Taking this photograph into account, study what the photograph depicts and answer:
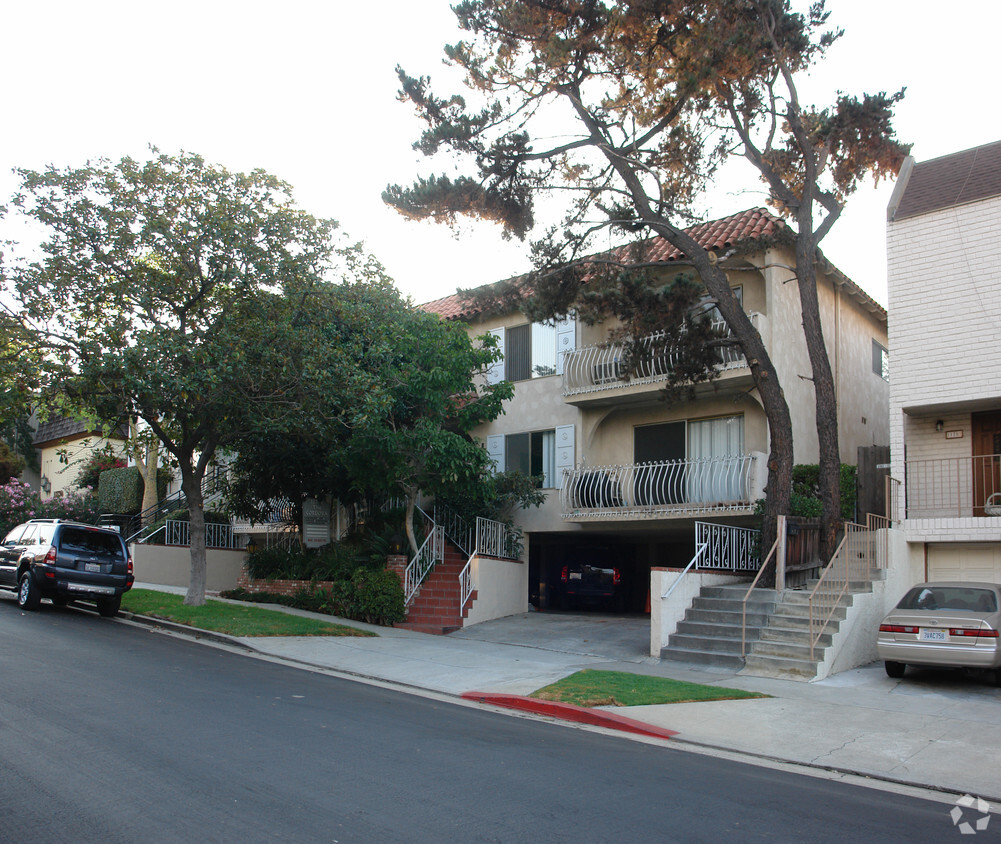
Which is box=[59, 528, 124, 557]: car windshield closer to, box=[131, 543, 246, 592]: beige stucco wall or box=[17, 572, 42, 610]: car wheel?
box=[17, 572, 42, 610]: car wheel

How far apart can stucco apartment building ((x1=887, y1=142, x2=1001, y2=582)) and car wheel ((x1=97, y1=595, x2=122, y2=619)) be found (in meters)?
14.0

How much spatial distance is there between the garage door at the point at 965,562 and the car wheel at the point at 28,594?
51.0 ft

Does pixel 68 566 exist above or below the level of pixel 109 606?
above

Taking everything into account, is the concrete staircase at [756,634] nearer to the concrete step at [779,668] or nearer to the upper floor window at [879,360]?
the concrete step at [779,668]

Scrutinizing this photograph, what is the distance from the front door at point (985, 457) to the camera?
15398mm

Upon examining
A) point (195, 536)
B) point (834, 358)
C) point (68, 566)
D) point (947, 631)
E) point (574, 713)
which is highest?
point (834, 358)

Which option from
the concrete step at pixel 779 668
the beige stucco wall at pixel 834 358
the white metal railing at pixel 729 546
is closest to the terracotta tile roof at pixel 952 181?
the beige stucco wall at pixel 834 358

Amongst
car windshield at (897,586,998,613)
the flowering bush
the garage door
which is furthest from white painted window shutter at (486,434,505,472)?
the flowering bush

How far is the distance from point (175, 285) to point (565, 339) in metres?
9.15

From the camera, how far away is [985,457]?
15586 millimetres

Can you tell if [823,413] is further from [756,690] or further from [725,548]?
[756,690]

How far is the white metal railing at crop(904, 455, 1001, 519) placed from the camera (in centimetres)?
1536

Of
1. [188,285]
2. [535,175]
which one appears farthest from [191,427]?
[535,175]

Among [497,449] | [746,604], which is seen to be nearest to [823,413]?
[746,604]
